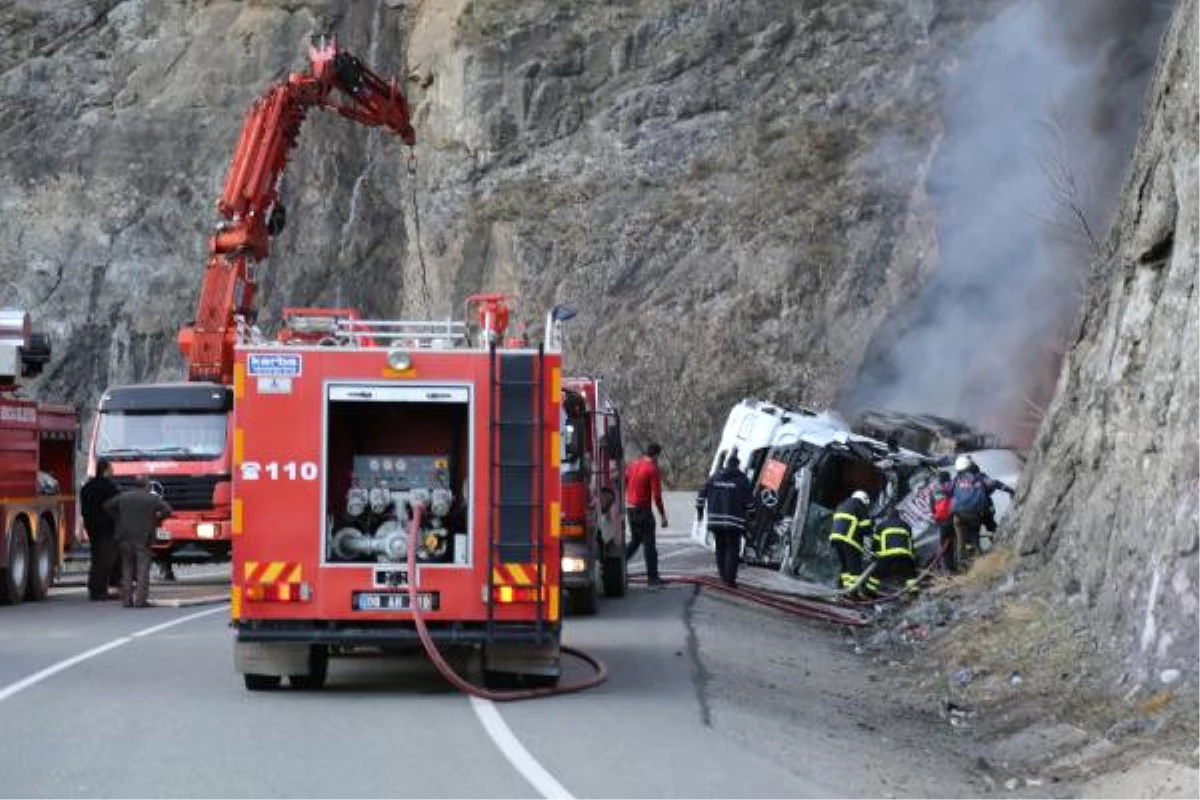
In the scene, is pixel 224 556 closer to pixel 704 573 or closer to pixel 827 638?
pixel 704 573

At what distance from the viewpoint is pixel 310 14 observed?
51.4 metres

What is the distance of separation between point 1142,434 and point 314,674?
22.9 feet

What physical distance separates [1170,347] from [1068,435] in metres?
4.01

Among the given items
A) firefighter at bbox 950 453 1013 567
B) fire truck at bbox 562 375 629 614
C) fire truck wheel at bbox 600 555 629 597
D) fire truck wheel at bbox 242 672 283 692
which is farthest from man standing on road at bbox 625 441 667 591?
fire truck wheel at bbox 242 672 283 692

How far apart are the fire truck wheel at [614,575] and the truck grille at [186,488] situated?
586 centimetres

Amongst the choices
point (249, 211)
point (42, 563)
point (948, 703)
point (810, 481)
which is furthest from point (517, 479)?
point (249, 211)

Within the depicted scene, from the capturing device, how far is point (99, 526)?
21.7 metres

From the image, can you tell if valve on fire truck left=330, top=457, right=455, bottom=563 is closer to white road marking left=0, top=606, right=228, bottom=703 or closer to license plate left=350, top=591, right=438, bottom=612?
license plate left=350, top=591, right=438, bottom=612

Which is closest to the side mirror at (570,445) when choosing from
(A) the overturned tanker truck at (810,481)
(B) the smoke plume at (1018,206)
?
(A) the overturned tanker truck at (810,481)

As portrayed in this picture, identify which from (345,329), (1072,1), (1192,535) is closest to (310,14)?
(1072,1)

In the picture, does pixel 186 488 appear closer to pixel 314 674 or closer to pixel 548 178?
pixel 314 674

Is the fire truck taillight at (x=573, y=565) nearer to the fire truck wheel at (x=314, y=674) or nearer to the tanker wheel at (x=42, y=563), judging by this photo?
the fire truck wheel at (x=314, y=674)

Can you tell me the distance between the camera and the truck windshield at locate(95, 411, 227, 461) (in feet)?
80.0

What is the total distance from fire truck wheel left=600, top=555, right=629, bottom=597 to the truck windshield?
20.4ft
